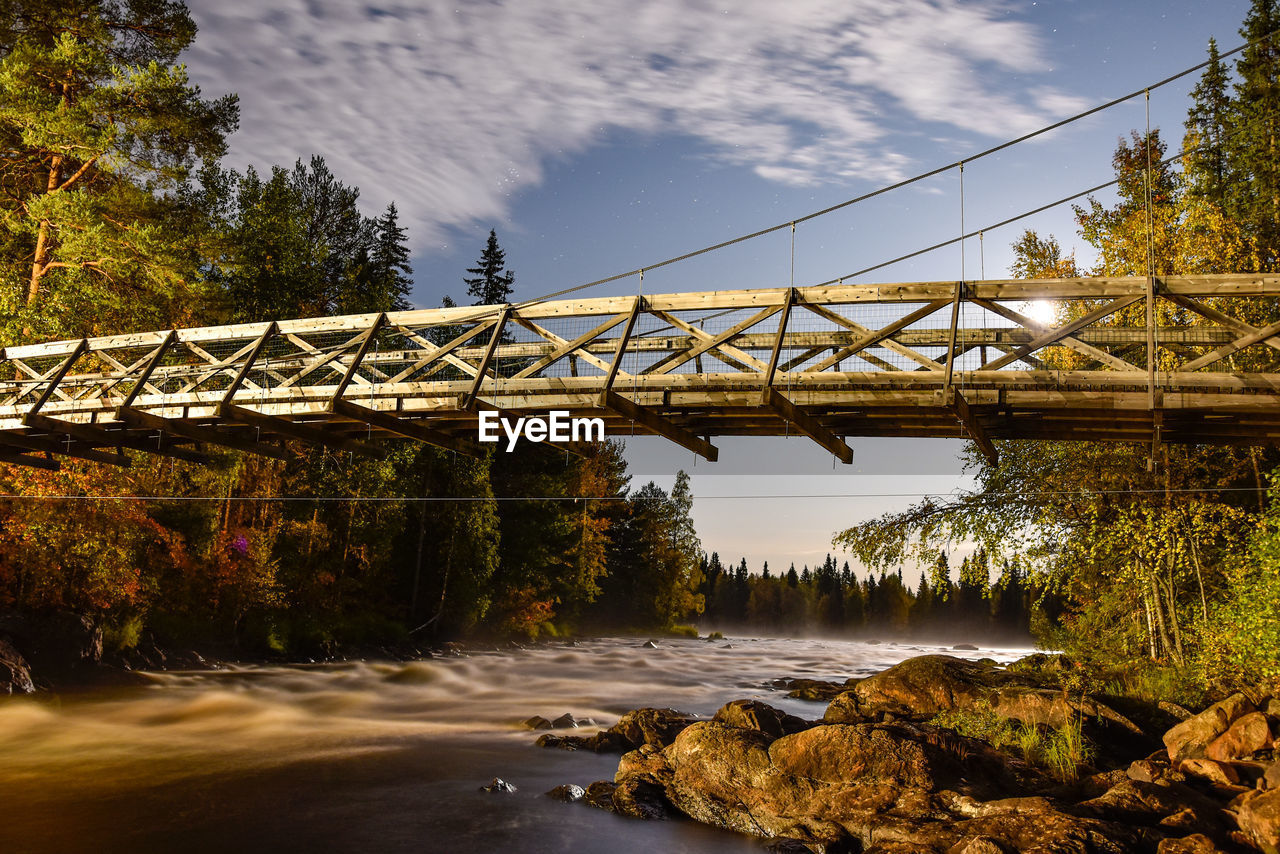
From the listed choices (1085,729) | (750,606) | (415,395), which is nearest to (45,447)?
(415,395)

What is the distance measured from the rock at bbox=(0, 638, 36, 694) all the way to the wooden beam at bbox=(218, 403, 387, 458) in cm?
969

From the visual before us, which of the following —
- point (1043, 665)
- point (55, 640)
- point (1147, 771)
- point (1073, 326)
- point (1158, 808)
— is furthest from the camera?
point (55, 640)

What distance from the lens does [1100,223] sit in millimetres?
18000

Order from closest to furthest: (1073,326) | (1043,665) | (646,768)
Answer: (1073,326) < (646,768) < (1043,665)

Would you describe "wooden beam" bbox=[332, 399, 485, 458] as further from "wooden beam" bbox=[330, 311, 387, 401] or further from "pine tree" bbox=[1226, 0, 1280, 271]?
"pine tree" bbox=[1226, 0, 1280, 271]

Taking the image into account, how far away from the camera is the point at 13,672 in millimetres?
17438

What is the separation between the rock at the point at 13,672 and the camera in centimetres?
1716

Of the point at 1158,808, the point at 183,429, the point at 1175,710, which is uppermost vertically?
the point at 183,429

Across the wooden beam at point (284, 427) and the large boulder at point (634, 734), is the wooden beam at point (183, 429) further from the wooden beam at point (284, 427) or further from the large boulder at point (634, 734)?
the large boulder at point (634, 734)

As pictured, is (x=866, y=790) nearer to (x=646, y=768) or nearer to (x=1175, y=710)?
(x=646, y=768)

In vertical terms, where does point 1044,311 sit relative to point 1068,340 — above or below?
above

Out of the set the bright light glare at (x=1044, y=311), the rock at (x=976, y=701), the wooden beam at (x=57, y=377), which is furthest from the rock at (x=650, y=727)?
the wooden beam at (x=57, y=377)

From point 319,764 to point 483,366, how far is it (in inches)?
349

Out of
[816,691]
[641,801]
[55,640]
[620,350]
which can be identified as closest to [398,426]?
[620,350]
